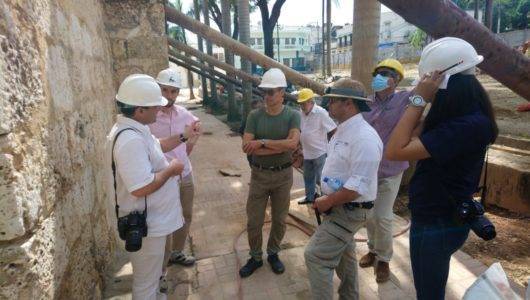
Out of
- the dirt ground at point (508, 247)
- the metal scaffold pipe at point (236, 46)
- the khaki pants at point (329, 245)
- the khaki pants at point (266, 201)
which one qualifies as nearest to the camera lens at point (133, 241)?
the khaki pants at point (329, 245)

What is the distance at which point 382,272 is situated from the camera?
3.08 metres

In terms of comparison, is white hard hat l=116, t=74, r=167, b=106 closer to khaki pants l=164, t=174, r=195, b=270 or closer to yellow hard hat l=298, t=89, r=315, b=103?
khaki pants l=164, t=174, r=195, b=270

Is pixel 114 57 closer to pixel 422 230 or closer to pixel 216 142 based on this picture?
pixel 422 230

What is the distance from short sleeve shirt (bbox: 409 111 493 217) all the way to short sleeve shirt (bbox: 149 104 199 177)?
196 centimetres

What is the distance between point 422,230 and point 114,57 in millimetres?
3626

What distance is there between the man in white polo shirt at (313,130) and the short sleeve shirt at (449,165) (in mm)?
2723

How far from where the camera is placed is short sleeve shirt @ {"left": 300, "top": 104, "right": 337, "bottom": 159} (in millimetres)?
4623

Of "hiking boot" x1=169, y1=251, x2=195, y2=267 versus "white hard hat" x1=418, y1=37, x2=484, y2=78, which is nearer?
"white hard hat" x1=418, y1=37, x2=484, y2=78

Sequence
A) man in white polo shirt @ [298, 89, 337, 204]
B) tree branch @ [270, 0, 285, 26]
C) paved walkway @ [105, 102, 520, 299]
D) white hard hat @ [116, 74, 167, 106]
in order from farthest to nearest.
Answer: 1. tree branch @ [270, 0, 285, 26]
2. man in white polo shirt @ [298, 89, 337, 204]
3. paved walkway @ [105, 102, 520, 299]
4. white hard hat @ [116, 74, 167, 106]

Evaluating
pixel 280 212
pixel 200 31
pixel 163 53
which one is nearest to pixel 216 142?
pixel 200 31

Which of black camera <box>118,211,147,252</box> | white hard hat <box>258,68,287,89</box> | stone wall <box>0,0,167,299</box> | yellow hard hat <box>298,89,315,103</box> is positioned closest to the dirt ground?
yellow hard hat <box>298,89,315,103</box>

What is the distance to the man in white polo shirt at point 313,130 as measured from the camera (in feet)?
15.1

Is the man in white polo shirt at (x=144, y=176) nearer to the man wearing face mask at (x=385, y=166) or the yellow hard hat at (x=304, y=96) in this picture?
the man wearing face mask at (x=385, y=166)

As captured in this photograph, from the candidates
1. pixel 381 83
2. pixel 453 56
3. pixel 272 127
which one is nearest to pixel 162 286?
pixel 272 127
